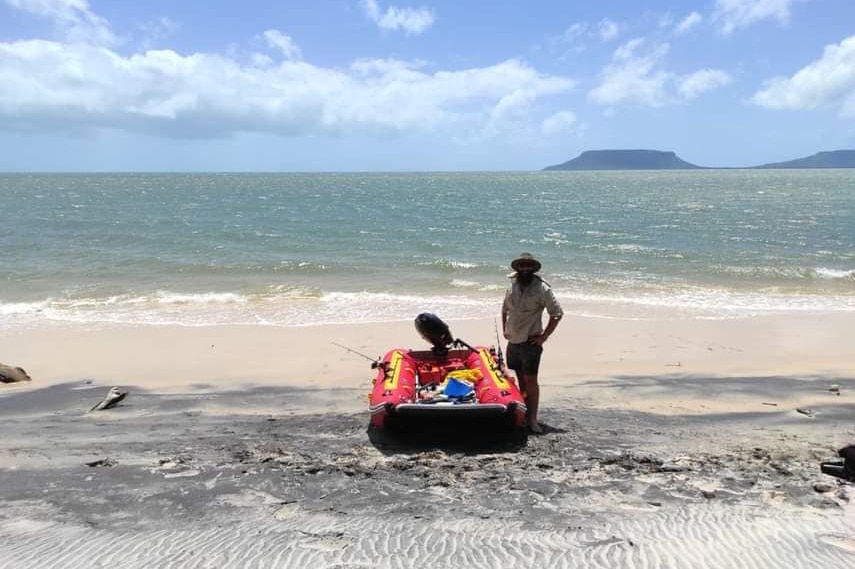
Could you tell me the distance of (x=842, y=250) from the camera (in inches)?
899

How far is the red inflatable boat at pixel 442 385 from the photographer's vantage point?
5.44 meters

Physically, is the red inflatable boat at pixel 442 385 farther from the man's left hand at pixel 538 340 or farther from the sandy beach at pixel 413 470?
the man's left hand at pixel 538 340

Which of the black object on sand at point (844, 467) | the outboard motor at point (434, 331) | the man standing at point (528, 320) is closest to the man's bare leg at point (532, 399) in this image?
the man standing at point (528, 320)

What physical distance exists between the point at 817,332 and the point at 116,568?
11.1 meters

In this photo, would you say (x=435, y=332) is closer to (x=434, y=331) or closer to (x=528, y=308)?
(x=434, y=331)

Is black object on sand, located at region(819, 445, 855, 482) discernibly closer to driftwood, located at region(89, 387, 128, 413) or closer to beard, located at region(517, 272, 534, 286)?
beard, located at region(517, 272, 534, 286)

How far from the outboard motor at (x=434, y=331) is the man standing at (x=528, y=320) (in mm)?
1269

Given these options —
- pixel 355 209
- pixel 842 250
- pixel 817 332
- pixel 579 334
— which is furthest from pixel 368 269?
pixel 355 209

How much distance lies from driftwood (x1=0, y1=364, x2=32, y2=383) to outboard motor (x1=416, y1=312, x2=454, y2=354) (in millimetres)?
5131

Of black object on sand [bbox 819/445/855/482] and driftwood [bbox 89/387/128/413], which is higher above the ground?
black object on sand [bbox 819/445/855/482]

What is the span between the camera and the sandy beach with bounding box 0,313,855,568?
358 cm

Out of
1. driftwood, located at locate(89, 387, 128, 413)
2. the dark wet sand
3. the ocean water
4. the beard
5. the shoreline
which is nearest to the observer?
the dark wet sand

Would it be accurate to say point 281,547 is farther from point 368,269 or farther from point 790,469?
point 368,269

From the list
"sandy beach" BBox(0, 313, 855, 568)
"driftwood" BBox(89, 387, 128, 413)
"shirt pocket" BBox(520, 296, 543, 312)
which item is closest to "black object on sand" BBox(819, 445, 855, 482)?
"sandy beach" BBox(0, 313, 855, 568)
